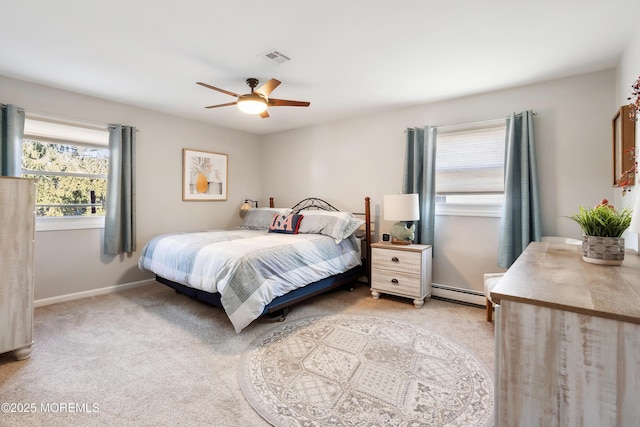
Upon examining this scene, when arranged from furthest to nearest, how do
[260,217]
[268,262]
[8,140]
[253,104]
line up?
[260,217], [8,140], [253,104], [268,262]

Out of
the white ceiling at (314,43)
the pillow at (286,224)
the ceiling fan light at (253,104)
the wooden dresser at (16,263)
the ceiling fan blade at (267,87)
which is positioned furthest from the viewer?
the pillow at (286,224)

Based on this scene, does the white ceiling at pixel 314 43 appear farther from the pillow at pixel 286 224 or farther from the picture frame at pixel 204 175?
the pillow at pixel 286 224

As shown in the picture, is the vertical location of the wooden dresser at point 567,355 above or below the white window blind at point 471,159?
below

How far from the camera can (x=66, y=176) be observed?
11.5ft

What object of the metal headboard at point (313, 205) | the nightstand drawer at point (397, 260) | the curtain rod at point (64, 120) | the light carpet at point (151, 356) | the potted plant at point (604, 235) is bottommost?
the light carpet at point (151, 356)

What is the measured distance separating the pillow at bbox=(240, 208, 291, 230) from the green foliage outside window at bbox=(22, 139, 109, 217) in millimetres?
1950

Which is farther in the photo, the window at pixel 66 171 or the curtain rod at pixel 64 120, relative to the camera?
the window at pixel 66 171

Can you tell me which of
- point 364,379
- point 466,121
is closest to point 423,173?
point 466,121

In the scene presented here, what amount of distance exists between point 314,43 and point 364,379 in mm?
2550

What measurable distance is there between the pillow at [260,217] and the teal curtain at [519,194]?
2862 millimetres

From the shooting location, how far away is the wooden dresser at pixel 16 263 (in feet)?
6.75

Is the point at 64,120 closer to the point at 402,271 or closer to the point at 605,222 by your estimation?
the point at 402,271

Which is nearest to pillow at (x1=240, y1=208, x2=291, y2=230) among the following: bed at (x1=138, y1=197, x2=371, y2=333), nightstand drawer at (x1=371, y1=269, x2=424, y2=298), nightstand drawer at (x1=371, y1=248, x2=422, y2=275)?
bed at (x1=138, y1=197, x2=371, y2=333)

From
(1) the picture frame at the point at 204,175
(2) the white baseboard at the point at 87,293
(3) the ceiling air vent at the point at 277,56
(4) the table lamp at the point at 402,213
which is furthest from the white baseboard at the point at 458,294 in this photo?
(2) the white baseboard at the point at 87,293
